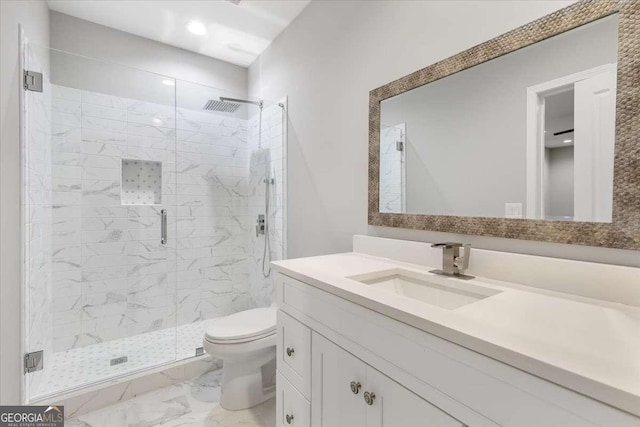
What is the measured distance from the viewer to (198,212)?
2.79 m

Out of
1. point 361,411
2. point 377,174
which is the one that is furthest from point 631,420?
point 377,174

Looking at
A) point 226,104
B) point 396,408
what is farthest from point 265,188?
point 396,408

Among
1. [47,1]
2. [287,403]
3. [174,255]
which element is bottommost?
[287,403]

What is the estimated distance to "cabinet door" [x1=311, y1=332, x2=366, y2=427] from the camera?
0.90 meters

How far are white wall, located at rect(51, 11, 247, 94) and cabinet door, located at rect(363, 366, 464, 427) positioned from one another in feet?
9.45

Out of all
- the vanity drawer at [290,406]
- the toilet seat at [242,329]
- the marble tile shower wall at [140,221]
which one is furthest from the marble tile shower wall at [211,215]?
the vanity drawer at [290,406]

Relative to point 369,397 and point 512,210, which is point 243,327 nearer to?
point 369,397

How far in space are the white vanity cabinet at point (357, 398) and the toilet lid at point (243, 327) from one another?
0.73 meters

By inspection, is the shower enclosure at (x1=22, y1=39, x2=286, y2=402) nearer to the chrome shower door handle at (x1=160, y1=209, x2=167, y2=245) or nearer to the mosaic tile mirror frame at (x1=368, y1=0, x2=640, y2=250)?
the chrome shower door handle at (x1=160, y1=209, x2=167, y2=245)

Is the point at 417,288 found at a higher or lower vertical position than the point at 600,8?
lower

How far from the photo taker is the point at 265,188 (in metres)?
2.67

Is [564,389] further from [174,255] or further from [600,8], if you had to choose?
[174,255]

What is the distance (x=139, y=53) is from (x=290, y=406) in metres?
2.98

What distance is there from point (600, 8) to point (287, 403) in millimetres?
1784
